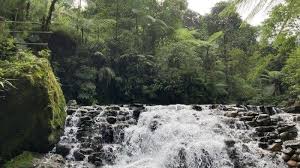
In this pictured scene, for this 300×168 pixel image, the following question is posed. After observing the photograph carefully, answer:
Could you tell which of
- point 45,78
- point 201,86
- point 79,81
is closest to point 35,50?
point 79,81

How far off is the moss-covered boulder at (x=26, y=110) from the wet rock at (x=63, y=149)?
0.58 feet

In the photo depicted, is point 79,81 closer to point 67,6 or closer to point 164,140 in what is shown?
point 67,6

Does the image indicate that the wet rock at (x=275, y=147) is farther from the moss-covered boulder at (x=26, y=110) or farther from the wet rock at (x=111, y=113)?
the moss-covered boulder at (x=26, y=110)

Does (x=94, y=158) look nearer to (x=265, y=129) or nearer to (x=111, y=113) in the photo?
(x=111, y=113)

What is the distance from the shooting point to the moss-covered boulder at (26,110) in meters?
8.64

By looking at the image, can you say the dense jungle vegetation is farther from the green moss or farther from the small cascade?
the green moss

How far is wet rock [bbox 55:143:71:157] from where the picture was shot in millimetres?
9305

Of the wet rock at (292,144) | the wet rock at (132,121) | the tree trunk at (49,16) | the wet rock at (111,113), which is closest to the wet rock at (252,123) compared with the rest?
the wet rock at (292,144)

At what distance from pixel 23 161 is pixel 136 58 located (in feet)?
41.7

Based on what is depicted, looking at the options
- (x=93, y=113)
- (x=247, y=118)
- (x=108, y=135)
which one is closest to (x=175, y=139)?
(x=108, y=135)

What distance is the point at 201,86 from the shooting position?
20500 millimetres

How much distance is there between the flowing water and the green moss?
0.80 meters

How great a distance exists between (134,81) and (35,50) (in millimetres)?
5507

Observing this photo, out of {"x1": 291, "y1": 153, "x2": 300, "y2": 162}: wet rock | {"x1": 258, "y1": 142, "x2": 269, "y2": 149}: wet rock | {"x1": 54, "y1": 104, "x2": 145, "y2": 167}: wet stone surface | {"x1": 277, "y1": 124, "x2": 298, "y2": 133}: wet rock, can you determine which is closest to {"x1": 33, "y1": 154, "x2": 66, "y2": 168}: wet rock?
{"x1": 54, "y1": 104, "x2": 145, "y2": 167}: wet stone surface
